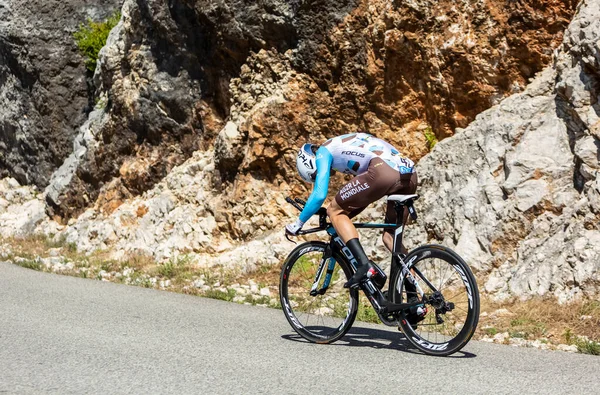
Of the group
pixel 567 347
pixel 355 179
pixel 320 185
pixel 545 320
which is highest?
pixel 355 179

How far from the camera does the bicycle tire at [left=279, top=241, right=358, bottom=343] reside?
23.2 ft

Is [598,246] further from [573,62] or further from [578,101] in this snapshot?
[573,62]

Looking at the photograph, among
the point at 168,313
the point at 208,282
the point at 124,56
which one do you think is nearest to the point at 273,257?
the point at 208,282

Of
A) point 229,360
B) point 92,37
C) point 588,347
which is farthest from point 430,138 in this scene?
point 92,37

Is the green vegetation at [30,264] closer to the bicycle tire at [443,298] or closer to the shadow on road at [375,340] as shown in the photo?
the shadow on road at [375,340]

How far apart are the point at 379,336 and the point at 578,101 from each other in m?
3.87

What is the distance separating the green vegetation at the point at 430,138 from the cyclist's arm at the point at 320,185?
538 centimetres

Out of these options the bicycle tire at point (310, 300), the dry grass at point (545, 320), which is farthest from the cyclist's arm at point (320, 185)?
the dry grass at point (545, 320)

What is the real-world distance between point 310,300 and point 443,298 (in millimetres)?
1803

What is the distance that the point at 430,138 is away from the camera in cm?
1209

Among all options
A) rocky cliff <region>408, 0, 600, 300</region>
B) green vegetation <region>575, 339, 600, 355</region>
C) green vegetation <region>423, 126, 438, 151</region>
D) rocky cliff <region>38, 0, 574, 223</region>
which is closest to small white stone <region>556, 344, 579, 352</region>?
green vegetation <region>575, 339, 600, 355</region>

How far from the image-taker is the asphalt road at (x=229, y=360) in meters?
5.43

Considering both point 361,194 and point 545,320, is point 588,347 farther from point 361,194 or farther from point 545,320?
point 361,194

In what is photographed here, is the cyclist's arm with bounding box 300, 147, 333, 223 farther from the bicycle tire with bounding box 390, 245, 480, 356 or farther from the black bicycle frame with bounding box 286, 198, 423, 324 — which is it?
the bicycle tire with bounding box 390, 245, 480, 356
